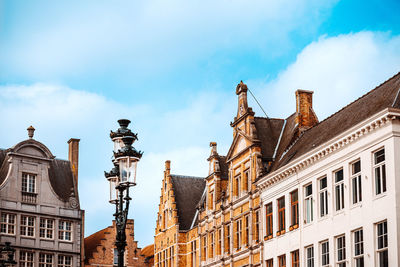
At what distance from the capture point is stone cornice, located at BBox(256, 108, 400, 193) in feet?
103

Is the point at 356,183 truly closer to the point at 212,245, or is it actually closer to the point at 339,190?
the point at 339,190

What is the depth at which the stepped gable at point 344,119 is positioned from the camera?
3360 centimetres

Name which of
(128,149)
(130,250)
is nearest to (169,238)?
(130,250)

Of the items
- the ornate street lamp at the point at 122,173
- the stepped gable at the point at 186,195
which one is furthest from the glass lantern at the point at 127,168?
the stepped gable at the point at 186,195

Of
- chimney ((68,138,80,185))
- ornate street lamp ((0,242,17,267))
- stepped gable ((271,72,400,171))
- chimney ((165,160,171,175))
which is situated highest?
chimney ((68,138,80,185))

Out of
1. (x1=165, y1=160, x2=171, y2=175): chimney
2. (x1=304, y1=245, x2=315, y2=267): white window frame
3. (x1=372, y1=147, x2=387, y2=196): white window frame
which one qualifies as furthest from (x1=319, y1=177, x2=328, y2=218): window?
(x1=165, y1=160, x2=171, y2=175): chimney

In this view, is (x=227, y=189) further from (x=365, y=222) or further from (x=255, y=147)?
(x=365, y=222)

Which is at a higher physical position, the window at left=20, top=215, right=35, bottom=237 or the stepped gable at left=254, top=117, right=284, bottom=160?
the stepped gable at left=254, top=117, right=284, bottom=160

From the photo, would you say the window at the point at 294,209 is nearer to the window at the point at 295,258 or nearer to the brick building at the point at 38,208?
the window at the point at 295,258

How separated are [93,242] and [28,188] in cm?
891

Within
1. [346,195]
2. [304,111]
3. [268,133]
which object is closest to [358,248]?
[346,195]

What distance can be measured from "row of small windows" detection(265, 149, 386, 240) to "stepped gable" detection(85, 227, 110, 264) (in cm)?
2339

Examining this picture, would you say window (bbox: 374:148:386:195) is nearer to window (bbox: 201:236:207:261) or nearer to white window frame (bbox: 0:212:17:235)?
window (bbox: 201:236:207:261)

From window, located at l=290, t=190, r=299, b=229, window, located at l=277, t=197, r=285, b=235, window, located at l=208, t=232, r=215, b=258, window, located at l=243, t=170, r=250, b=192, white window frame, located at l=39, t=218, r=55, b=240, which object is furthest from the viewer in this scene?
white window frame, located at l=39, t=218, r=55, b=240
